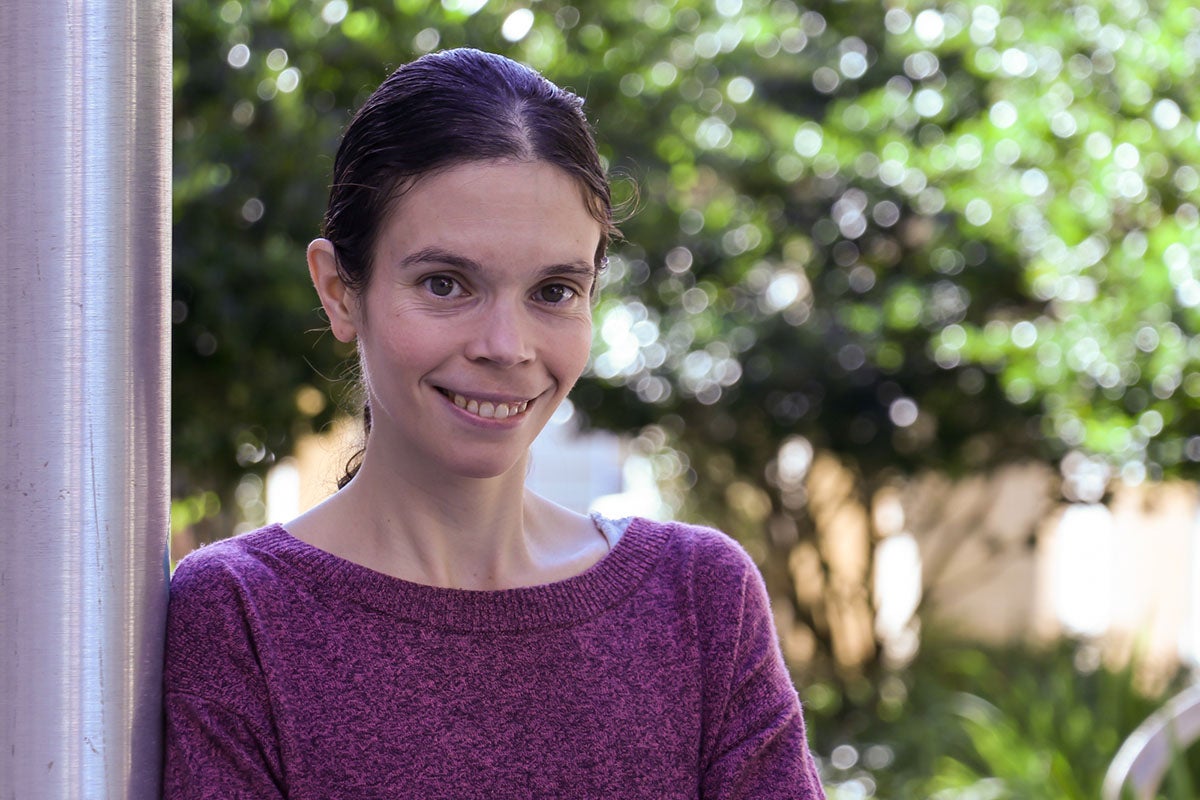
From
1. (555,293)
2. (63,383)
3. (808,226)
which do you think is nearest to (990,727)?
(808,226)

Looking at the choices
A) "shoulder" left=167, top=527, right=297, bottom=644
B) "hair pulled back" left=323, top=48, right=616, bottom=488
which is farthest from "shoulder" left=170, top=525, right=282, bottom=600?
"hair pulled back" left=323, top=48, right=616, bottom=488

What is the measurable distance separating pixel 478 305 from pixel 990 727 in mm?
5651

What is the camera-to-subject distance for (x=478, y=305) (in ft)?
5.67

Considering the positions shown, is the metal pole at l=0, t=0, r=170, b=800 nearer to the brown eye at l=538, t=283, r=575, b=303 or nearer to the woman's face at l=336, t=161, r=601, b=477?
the woman's face at l=336, t=161, r=601, b=477

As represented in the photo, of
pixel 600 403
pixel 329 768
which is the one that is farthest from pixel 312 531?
pixel 600 403

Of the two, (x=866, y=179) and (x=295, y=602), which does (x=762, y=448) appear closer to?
(x=866, y=179)

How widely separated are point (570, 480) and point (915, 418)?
24.4ft

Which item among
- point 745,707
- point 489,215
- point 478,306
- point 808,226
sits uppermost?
point 489,215

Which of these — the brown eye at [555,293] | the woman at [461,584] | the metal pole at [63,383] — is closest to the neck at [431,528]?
the woman at [461,584]

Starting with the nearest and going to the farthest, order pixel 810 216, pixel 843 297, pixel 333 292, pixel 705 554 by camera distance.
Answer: pixel 333 292 < pixel 705 554 < pixel 843 297 < pixel 810 216

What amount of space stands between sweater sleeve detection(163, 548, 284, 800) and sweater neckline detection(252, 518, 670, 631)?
0.10m

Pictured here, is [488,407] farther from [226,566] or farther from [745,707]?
[745,707]

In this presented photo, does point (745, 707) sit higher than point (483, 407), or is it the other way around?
point (483, 407)

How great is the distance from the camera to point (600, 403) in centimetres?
716
